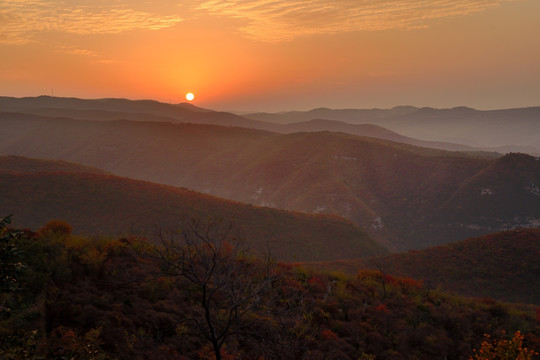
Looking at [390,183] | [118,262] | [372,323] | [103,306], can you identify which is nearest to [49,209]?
[118,262]

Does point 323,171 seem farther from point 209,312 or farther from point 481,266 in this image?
point 209,312

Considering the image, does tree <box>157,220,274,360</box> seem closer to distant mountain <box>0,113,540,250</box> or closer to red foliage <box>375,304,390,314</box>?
red foliage <box>375,304,390,314</box>

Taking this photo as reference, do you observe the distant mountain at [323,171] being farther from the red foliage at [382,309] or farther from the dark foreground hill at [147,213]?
the red foliage at [382,309]

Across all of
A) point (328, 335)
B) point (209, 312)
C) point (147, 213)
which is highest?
point (209, 312)

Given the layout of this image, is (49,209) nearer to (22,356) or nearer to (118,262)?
(118,262)

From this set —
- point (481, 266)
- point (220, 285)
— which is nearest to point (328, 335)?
point (220, 285)

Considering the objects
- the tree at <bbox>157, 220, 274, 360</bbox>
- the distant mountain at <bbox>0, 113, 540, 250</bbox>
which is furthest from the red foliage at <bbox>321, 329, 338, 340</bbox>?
the distant mountain at <bbox>0, 113, 540, 250</bbox>
